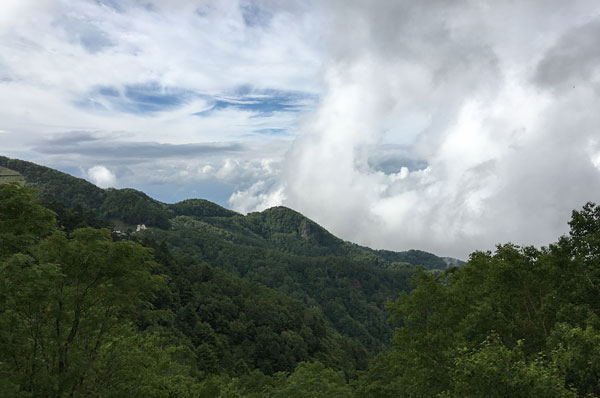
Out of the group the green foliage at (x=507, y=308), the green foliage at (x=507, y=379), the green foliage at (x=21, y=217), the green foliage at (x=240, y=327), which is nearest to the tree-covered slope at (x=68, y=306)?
the green foliage at (x=21, y=217)

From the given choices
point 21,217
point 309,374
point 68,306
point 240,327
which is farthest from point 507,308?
point 240,327

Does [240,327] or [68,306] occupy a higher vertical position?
[68,306]

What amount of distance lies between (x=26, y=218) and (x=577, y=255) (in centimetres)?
3101

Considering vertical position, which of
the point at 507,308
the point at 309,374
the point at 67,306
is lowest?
the point at 309,374

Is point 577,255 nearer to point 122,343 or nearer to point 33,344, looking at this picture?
point 122,343

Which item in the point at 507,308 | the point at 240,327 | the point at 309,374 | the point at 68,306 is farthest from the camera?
the point at 240,327

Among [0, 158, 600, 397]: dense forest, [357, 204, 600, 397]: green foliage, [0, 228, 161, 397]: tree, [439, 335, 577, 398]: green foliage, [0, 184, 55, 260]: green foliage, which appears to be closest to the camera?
[439, 335, 577, 398]: green foliage

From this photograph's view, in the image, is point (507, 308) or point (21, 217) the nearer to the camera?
point (21, 217)

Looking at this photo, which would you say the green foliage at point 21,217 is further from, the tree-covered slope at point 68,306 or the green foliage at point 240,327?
the green foliage at point 240,327

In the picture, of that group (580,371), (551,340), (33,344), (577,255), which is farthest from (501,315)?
(33,344)

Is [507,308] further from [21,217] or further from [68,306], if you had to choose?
[21,217]

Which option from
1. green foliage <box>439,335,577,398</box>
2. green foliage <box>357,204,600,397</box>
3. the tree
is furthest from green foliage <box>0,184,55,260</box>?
green foliage <box>357,204,600,397</box>

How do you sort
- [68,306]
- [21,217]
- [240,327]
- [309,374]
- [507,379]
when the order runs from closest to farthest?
[507,379] → [21,217] → [68,306] → [309,374] → [240,327]

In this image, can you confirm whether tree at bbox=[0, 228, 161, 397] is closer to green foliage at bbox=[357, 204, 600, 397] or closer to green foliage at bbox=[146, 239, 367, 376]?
green foliage at bbox=[357, 204, 600, 397]
